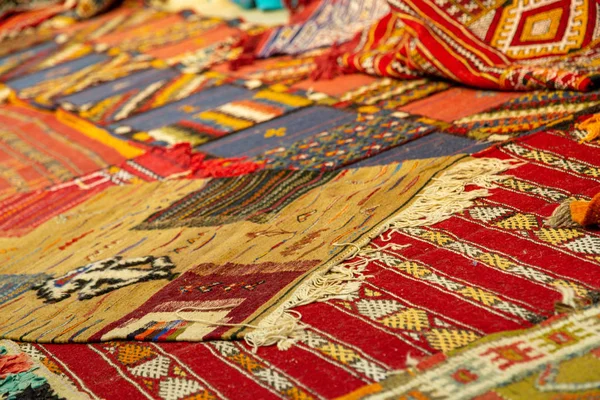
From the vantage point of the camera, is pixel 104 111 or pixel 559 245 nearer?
pixel 559 245

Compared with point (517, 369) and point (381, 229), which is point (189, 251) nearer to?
point (381, 229)

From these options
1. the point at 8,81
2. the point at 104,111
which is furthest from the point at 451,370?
the point at 8,81

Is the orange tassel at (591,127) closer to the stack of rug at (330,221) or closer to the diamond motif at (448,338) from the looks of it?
the stack of rug at (330,221)

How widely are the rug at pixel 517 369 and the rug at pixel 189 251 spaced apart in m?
0.42

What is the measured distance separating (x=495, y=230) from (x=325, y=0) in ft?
9.63

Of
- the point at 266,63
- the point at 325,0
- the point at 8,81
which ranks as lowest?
the point at 8,81

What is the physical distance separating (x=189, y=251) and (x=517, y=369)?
41.1 inches

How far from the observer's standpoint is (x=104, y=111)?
12.9 feet

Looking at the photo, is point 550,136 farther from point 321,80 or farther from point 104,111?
point 104,111

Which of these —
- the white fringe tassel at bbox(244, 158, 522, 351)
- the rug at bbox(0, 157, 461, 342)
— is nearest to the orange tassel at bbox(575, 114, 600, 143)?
the white fringe tassel at bbox(244, 158, 522, 351)

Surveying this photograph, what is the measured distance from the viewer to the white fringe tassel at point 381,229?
1.65 m

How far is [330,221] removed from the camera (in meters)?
2.13

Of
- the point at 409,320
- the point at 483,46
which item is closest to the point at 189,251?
the point at 409,320

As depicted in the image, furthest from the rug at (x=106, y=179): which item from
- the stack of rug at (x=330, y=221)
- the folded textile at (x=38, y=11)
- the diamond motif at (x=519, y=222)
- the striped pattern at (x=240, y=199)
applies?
the folded textile at (x=38, y=11)
